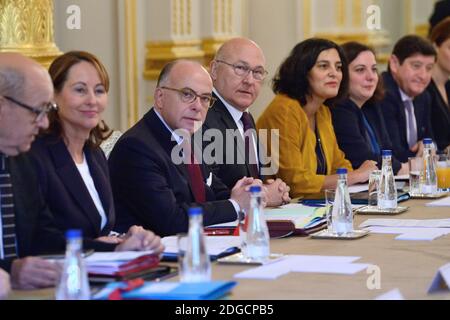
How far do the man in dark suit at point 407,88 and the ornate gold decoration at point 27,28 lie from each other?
8.00ft

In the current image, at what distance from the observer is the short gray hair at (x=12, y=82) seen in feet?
11.3

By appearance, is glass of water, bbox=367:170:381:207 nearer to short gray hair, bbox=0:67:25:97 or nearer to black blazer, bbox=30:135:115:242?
black blazer, bbox=30:135:115:242

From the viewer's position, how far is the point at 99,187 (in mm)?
4062

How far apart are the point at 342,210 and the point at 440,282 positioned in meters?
0.94

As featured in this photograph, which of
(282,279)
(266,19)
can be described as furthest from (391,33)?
(282,279)

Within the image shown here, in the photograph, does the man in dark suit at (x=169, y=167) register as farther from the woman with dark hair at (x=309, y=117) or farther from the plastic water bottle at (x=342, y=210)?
the woman with dark hair at (x=309, y=117)

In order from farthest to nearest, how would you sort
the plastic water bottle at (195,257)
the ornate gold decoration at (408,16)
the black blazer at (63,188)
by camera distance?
1. the ornate gold decoration at (408,16)
2. the black blazer at (63,188)
3. the plastic water bottle at (195,257)

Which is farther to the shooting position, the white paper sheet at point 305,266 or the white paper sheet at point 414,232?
the white paper sheet at point 414,232

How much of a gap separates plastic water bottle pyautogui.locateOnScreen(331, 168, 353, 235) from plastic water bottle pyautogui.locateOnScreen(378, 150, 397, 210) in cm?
72

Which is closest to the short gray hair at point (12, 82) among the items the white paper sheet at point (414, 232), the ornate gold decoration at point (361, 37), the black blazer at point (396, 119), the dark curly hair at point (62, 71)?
the dark curly hair at point (62, 71)

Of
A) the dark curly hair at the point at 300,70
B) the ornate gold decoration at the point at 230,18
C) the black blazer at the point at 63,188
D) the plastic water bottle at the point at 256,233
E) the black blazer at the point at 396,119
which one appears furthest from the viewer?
the ornate gold decoration at the point at 230,18

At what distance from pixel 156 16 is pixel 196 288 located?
4.50 m

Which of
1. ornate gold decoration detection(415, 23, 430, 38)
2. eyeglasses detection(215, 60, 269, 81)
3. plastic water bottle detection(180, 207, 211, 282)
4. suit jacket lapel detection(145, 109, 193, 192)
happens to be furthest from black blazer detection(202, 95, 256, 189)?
ornate gold decoration detection(415, 23, 430, 38)
